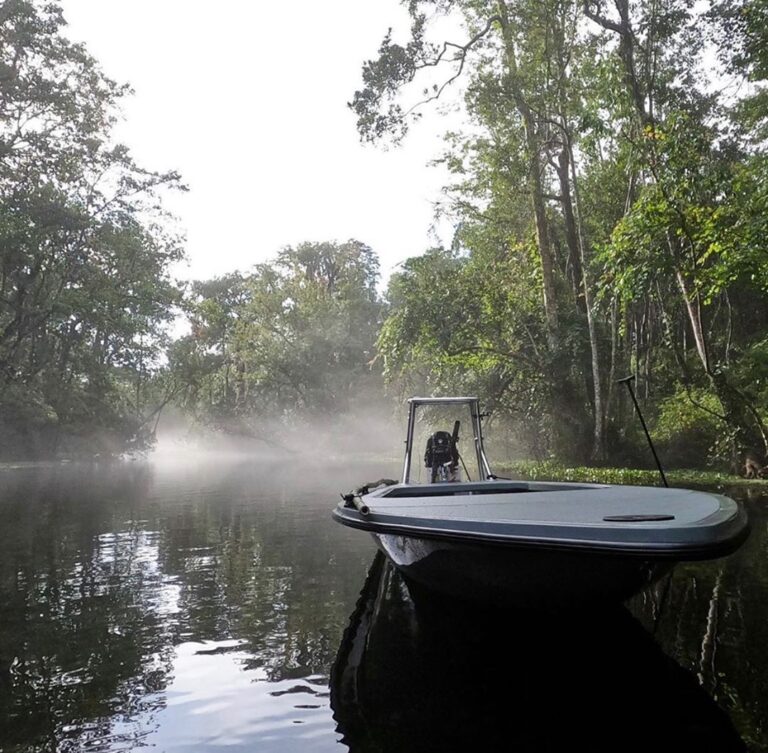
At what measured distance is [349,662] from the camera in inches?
187

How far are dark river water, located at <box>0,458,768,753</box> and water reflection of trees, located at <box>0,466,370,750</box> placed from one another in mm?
24

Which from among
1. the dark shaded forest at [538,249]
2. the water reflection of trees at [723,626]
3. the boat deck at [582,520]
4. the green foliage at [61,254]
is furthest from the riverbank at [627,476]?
the green foliage at [61,254]

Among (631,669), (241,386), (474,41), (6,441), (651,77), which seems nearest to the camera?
(631,669)

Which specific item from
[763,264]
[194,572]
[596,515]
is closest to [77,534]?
[194,572]

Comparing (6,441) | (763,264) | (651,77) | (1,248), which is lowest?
(6,441)

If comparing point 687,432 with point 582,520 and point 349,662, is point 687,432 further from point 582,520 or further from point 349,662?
point 349,662

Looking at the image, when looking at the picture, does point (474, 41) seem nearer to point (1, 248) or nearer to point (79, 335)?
point (1, 248)

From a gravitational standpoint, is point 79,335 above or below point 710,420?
above

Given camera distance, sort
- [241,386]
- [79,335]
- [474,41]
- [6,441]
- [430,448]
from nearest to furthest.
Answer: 1. [430,448]
2. [474,41]
3. [6,441]
4. [79,335]
5. [241,386]

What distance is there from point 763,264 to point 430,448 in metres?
7.91

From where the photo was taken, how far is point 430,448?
9.52 m

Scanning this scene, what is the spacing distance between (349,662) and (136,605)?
2.76m

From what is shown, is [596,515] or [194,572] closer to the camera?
[596,515]

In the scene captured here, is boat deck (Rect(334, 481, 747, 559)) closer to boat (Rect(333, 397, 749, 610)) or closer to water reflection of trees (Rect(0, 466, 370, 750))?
boat (Rect(333, 397, 749, 610))
